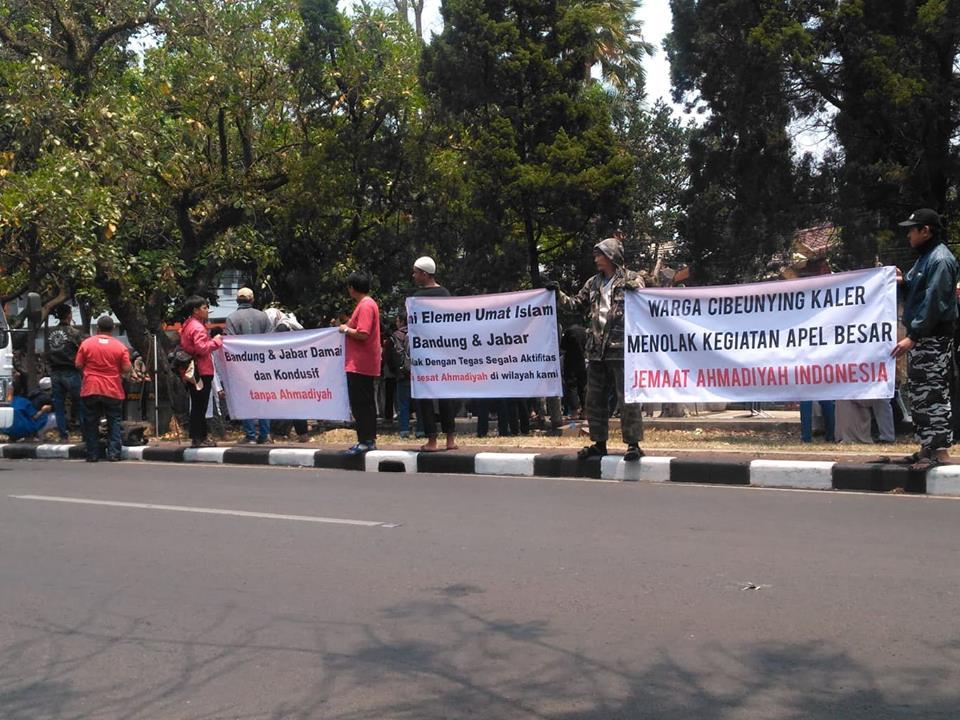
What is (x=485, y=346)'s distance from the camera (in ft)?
37.9

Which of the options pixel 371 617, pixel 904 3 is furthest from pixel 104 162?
pixel 371 617

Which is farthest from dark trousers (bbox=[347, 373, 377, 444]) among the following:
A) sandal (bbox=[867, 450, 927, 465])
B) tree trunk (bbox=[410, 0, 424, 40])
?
tree trunk (bbox=[410, 0, 424, 40])

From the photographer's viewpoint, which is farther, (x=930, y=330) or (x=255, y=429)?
(x=255, y=429)

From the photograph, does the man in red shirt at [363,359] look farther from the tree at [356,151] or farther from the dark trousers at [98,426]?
the tree at [356,151]

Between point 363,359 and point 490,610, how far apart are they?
6223 millimetres

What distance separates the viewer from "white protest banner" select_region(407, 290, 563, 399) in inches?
445

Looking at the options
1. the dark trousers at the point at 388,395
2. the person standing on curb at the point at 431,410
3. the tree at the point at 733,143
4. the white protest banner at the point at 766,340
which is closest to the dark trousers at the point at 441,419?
the person standing on curb at the point at 431,410

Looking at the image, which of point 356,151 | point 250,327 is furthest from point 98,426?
point 356,151

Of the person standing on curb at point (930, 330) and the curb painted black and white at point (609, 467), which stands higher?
the person standing on curb at point (930, 330)

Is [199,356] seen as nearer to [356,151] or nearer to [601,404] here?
[356,151]

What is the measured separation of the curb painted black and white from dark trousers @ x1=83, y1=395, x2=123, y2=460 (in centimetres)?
29

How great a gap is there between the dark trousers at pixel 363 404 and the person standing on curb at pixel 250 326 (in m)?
2.47

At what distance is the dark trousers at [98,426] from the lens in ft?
41.9

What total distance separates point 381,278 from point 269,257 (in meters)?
1.88
